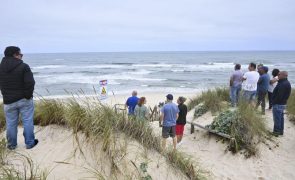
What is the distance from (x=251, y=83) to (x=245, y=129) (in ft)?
8.51

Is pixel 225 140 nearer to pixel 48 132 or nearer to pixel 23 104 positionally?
pixel 48 132

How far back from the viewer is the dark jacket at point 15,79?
4.53 metres

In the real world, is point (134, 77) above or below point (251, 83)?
below

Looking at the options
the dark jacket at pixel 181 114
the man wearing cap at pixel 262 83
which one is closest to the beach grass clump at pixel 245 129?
the dark jacket at pixel 181 114

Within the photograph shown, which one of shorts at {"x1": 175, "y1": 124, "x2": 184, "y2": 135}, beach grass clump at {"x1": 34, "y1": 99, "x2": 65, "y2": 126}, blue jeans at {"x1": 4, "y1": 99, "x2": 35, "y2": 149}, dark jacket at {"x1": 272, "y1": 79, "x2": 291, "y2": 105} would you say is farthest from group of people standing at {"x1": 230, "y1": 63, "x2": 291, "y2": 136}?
blue jeans at {"x1": 4, "y1": 99, "x2": 35, "y2": 149}

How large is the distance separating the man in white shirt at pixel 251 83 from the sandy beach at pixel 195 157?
996 mm

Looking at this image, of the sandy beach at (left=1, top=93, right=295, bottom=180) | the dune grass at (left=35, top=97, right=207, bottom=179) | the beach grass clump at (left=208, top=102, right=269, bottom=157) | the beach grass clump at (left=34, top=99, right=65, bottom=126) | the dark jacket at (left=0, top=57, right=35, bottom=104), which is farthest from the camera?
the beach grass clump at (left=208, top=102, right=269, bottom=157)

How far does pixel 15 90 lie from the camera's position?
15.0ft

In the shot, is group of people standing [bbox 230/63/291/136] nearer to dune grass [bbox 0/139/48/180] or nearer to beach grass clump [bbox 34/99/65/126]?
beach grass clump [bbox 34/99/65/126]

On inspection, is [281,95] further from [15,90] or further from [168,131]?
[15,90]

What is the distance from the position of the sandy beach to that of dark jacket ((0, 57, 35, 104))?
0.91m

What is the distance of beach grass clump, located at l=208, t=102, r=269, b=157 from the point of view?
7.52 metres

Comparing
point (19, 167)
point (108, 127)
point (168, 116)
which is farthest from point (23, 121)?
point (168, 116)

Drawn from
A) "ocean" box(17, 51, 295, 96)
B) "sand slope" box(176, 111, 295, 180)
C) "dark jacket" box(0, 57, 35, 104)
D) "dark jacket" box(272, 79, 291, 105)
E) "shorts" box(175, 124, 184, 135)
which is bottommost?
"ocean" box(17, 51, 295, 96)
